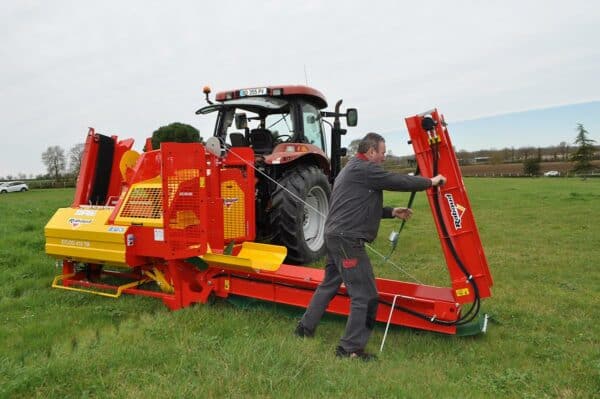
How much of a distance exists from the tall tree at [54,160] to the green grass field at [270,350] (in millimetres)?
59700

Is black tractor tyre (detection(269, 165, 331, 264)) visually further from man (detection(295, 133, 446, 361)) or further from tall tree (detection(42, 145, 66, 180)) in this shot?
tall tree (detection(42, 145, 66, 180))

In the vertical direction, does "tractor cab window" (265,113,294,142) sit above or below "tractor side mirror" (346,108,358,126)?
below

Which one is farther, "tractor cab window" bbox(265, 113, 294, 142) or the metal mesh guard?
"tractor cab window" bbox(265, 113, 294, 142)

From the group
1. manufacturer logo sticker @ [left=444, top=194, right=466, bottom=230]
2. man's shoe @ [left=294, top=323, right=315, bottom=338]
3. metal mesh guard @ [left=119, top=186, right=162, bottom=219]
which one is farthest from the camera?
metal mesh guard @ [left=119, top=186, right=162, bottom=219]

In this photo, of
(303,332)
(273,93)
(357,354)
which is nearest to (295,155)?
(273,93)

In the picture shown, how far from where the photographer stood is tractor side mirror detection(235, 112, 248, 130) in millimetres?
6984

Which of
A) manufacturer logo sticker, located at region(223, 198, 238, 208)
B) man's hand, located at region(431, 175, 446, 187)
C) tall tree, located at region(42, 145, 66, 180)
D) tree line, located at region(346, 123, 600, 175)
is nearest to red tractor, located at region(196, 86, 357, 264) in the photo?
manufacturer logo sticker, located at region(223, 198, 238, 208)

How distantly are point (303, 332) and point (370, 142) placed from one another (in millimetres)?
1616

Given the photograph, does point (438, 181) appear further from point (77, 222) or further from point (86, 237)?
point (77, 222)

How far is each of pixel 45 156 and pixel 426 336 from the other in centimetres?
6493

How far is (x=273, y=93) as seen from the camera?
20.9 feet

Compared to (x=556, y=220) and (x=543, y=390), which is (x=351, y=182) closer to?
(x=543, y=390)

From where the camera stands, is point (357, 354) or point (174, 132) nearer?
point (357, 354)

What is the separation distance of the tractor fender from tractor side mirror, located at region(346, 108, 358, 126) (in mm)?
830
